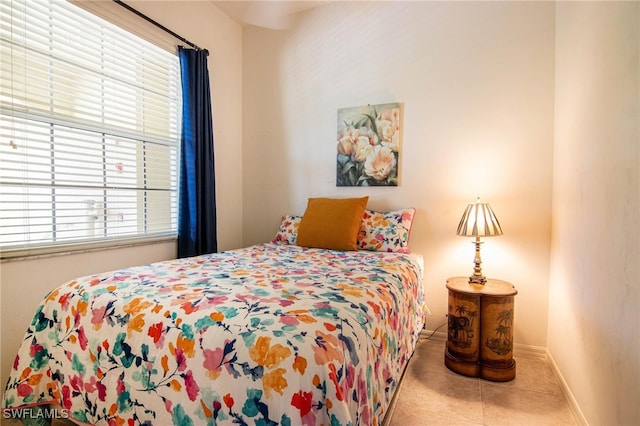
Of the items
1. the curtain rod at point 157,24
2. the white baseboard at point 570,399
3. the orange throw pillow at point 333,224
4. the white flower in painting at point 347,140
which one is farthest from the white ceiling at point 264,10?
the white baseboard at point 570,399

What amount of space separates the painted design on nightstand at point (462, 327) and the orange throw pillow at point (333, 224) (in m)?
0.81

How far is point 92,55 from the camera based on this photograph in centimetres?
193

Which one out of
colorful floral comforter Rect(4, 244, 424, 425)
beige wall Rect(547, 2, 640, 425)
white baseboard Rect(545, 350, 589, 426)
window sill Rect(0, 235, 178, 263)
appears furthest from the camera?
window sill Rect(0, 235, 178, 263)

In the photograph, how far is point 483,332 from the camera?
1905mm

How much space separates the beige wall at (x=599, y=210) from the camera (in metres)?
1.11

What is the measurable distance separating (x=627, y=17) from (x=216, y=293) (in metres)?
1.90

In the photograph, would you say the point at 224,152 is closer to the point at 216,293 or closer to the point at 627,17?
the point at 216,293

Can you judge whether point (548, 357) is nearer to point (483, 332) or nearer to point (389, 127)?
point (483, 332)

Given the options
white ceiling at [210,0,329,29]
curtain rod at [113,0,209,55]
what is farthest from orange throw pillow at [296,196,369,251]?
white ceiling at [210,0,329,29]

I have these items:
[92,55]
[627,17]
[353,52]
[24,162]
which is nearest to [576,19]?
[627,17]

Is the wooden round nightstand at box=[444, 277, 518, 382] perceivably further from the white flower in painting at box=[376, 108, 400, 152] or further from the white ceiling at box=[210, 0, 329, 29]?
the white ceiling at box=[210, 0, 329, 29]

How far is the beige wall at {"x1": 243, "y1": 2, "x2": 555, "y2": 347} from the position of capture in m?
2.19

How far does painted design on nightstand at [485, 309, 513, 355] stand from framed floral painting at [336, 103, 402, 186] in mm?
1223

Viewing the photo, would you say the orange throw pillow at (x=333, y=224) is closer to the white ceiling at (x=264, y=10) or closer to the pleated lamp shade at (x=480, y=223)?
the pleated lamp shade at (x=480, y=223)
